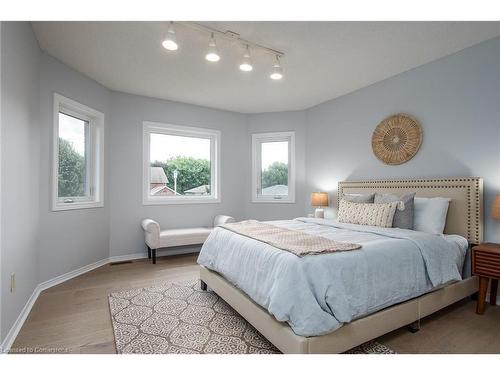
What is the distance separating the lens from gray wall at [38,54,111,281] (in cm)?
288

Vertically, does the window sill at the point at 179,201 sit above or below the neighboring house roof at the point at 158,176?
below

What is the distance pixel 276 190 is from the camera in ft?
16.2

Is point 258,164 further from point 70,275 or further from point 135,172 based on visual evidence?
point 70,275

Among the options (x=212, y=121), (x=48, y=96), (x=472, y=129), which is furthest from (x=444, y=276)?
(x=48, y=96)

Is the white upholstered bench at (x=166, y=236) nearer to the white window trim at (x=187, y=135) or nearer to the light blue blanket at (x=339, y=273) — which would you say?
the white window trim at (x=187, y=135)

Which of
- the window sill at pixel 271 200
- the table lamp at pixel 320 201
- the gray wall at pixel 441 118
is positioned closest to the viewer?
the gray wall at pixel 441 118

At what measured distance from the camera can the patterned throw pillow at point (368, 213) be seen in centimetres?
270

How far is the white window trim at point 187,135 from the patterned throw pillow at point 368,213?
2.41 meters

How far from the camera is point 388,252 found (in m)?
1.89

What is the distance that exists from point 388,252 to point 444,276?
0.68 m

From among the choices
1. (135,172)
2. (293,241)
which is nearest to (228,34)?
(293,241)

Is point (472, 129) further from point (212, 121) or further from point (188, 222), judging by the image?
point (188, 222)

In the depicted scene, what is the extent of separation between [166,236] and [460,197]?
11.9 feet

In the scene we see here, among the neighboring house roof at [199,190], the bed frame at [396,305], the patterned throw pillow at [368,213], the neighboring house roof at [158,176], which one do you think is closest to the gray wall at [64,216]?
the neighboring house roof at [158,176]
